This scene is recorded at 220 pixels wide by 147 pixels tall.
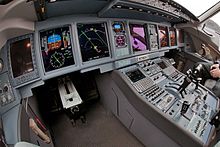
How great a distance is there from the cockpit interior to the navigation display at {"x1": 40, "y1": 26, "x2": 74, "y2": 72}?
0.01 metres

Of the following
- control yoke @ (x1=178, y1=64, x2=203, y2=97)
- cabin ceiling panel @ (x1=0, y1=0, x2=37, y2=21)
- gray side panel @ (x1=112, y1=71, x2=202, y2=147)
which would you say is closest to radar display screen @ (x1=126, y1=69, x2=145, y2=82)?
gray side panel @ (x1=112, y1=71, x2=202, y2=147)

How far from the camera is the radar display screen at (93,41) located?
7.05 ft

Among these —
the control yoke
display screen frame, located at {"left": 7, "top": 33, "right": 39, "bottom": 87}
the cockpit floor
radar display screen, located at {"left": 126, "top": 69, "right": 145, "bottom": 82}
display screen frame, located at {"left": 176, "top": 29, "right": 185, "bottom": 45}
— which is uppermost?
display screen frame, located at {"left": 7, "top": 33, "right": 39, "bottom": 87}

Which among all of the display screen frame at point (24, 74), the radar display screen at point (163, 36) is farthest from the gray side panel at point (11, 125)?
the radar display screen at point (163, 36)

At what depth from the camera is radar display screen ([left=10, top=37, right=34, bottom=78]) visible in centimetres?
171

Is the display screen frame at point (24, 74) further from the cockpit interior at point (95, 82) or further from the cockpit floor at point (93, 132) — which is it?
the cockpit floor at point (93, 132)

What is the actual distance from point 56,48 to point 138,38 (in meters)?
1.22

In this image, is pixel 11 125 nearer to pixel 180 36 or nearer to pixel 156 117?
pixel 156 117

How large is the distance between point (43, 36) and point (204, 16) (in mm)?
3400

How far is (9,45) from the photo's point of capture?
1690 mm

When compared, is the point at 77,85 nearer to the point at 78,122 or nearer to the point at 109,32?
the point at 78,122

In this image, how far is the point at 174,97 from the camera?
2.26 meters

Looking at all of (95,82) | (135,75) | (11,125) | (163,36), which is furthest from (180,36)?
(11,125)

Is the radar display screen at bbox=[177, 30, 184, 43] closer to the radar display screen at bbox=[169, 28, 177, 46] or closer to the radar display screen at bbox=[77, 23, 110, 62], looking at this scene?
the radar display screen at bbox=[169, 28, 177, 46]
